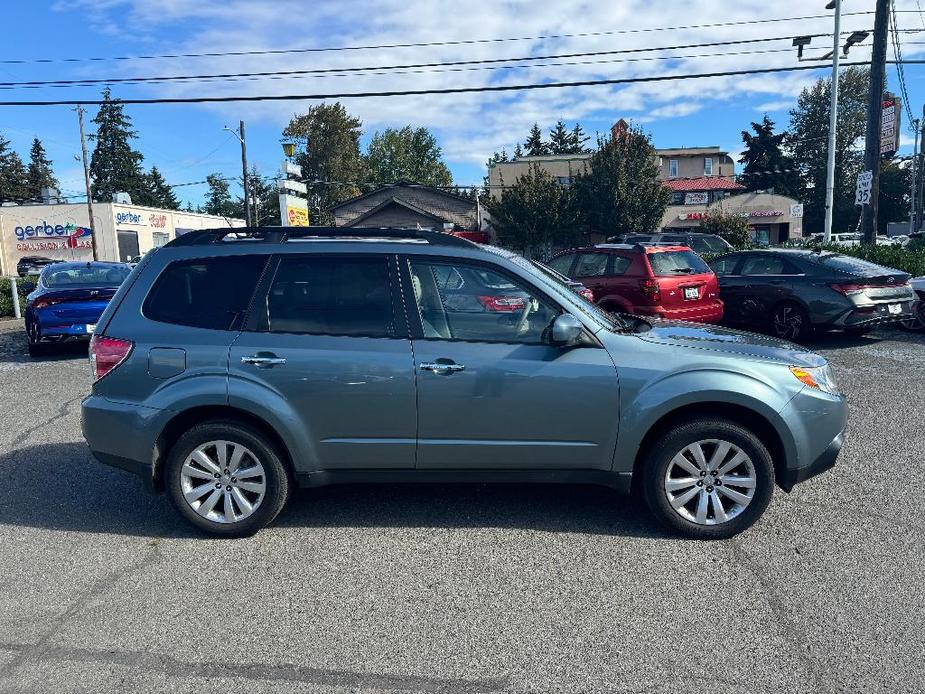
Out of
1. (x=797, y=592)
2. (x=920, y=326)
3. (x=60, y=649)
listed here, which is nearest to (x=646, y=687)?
(x=797, y=592)

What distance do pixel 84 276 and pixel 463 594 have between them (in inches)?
412

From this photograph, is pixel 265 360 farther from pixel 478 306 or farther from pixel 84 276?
pixel 84 276

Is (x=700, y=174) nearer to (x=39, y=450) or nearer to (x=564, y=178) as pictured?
(x=564, y=178)

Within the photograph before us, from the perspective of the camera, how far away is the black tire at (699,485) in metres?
3.98

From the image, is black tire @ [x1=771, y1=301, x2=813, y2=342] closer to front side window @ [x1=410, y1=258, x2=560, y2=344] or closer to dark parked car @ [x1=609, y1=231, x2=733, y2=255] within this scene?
front side window @ [x1=410, y1=258, x2=560, y2=344]

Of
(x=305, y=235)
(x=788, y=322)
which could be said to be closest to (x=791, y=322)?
(x=788, y=322)

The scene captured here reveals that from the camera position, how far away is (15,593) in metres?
3.65

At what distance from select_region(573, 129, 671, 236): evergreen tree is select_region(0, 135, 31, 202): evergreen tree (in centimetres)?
6898

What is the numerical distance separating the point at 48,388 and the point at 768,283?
10.5m

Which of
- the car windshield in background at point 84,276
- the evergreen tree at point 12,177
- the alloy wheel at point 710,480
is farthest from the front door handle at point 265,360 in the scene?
the evergreen tree at point 12,177

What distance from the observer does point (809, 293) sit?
10461mm

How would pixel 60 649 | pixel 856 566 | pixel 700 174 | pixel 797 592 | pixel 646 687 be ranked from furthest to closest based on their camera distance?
1. pixel 700 174
2. pixel 856 566
3. pixel 797 592
4. pixel 60 649
5. pixel 646 687

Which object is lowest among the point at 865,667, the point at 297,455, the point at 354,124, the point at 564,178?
the point at 865,667

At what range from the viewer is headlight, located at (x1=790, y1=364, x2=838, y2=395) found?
409 cm
